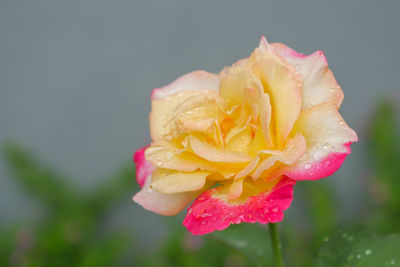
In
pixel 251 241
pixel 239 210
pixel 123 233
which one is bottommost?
pixel 123 233

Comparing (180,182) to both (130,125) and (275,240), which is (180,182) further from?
(130,125)

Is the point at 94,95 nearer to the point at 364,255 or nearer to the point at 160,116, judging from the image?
the point at 160,116

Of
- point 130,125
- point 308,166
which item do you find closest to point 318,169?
point 308,166

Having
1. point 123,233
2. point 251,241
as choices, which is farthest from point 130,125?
point 251,241

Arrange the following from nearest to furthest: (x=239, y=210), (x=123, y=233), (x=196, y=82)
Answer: (x=239, y=210), (x=196, y=82), (x=123, y=233)

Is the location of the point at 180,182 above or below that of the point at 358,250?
above

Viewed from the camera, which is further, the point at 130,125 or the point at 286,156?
the point at 130,125

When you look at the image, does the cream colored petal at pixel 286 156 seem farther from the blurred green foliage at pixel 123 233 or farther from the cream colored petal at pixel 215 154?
the blurred green foliage at pixel 123 233

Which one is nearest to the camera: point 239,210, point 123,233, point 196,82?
point 239,210

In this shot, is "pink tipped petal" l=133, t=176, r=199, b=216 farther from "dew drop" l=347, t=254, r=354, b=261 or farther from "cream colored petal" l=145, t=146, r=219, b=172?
"dew drop" l=347, t=254, r=354, b=261
